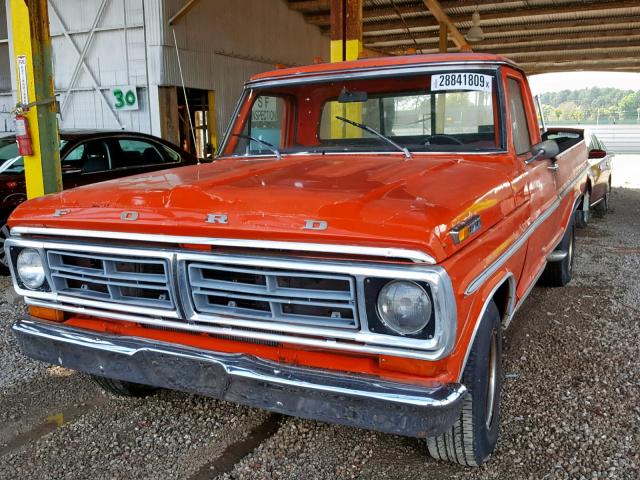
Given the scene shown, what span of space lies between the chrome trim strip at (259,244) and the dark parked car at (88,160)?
3.98 meters

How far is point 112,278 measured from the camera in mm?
2471

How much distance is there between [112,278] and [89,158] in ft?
15.1

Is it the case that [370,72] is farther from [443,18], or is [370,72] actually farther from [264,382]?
[443,18]

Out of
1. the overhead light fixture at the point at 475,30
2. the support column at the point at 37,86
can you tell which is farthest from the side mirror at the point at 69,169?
the overhead light fixture at the point at 475,30

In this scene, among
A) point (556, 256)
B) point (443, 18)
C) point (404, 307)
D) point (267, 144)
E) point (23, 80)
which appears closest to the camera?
point (404, 307)

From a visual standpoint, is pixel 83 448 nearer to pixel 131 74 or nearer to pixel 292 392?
pixel 292 392

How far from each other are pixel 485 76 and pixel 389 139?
2.11ft

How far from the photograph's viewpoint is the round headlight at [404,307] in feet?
6.61

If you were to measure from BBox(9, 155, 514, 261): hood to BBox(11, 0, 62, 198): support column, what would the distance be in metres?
2.85

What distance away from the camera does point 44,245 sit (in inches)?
101

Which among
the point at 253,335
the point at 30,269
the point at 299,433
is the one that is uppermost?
the point at 30,269

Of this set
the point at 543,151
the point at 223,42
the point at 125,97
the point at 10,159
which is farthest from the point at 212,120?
the point at 543,151

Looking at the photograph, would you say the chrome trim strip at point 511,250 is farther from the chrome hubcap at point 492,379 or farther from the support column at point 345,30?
the support column at point 345,30

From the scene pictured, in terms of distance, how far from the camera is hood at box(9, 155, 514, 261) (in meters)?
2.02
